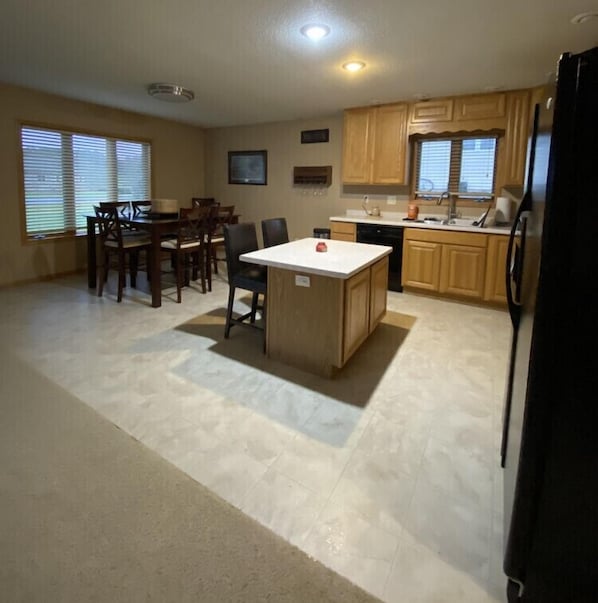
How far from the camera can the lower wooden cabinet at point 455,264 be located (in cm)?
433

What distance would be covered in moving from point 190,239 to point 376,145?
2562mm

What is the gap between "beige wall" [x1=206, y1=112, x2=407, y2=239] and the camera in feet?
19.4

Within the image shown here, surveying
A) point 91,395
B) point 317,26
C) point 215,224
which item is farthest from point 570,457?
point 215,224

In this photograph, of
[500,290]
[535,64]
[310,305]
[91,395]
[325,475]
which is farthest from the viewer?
[500,290]

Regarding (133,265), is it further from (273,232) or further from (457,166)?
(457,166)

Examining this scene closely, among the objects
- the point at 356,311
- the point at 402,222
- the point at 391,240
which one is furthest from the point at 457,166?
the point at 356,311

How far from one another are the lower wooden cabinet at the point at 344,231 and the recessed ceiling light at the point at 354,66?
1907 millimetres

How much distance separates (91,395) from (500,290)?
3919mm

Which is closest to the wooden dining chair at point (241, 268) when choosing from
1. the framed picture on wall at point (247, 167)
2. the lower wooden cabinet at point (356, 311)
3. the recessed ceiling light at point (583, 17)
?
the lower wooden cabinet at point (356, 311)

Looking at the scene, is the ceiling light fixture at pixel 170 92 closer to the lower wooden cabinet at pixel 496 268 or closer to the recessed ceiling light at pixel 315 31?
the recessed ceiling light at pixel 315 31

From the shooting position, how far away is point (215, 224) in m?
4.94

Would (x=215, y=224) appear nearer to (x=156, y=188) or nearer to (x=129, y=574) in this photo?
(x=156, y=188)

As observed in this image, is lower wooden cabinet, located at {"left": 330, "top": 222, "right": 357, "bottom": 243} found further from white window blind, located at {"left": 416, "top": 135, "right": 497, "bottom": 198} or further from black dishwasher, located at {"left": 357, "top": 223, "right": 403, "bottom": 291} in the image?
white window blind, located at {"left": 416, "top": 135, "right": 497, "bottom": 198}

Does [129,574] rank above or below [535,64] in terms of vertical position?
below
